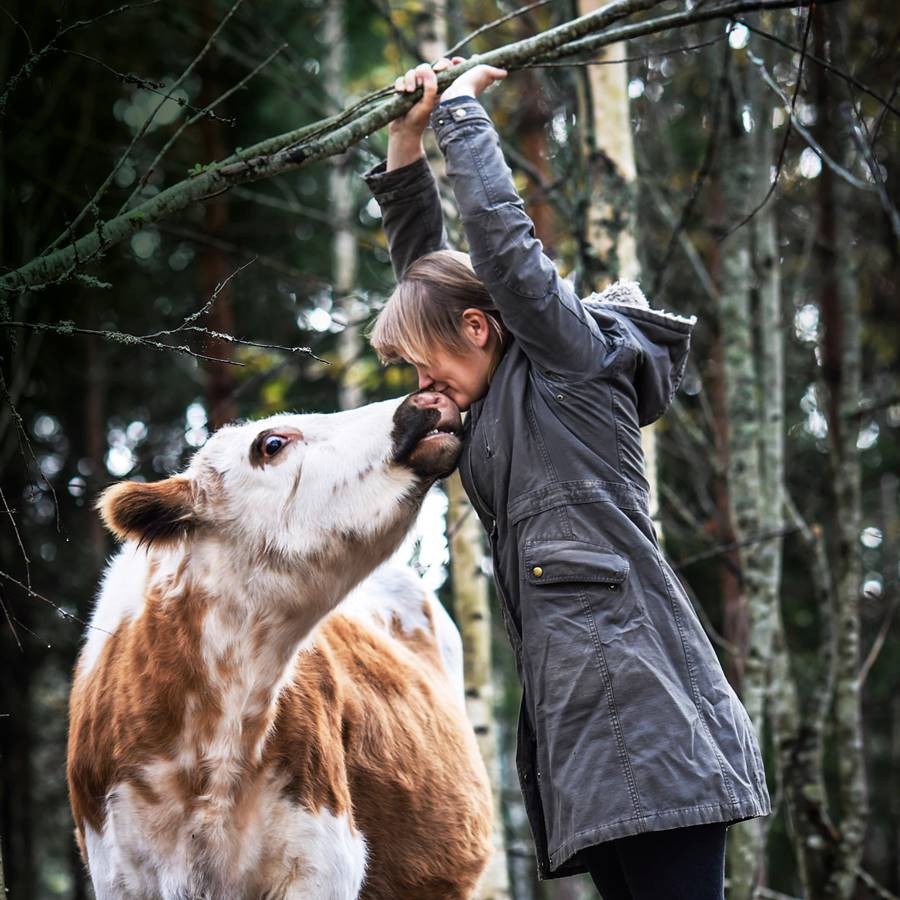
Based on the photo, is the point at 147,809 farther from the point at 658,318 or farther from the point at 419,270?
the point at 658,318

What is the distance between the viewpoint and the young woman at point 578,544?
257 centimetres

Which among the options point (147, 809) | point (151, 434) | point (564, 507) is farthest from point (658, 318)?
point (151, 434)

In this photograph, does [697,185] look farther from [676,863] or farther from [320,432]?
[676,863]

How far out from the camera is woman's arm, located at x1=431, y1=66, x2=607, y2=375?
2713 mm

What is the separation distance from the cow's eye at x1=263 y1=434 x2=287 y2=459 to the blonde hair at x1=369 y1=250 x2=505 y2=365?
53 centimetres

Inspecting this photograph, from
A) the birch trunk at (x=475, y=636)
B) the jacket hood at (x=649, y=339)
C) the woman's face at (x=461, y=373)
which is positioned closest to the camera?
the jacket hood at (x=649, y=339)

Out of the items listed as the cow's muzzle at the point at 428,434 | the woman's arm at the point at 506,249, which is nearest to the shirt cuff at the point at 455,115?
the woman's arm at the point at 506,249

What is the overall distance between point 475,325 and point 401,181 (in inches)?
28.6

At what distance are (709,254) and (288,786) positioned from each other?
9.50m

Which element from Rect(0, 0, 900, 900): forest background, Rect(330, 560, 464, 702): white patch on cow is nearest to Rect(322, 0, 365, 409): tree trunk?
Rect(0, 0, 900, 900): forest background

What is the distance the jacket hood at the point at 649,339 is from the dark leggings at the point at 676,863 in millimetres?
1089

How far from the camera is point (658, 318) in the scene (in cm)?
300

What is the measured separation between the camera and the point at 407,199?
3502 millimetres

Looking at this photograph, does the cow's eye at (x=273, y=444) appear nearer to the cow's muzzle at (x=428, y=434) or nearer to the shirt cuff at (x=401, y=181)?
the cow's muzzle at (x=428, y=434)
